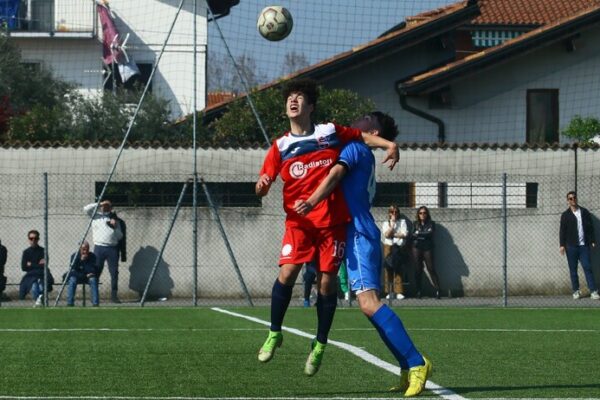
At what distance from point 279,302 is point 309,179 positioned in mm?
825

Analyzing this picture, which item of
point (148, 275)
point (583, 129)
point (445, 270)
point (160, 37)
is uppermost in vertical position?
point (160, 37)

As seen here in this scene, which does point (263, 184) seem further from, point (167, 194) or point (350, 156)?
point (167, 194)

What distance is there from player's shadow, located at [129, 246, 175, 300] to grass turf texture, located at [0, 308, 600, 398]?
666 cm

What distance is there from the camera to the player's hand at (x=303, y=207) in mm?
7395

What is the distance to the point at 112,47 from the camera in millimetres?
40219

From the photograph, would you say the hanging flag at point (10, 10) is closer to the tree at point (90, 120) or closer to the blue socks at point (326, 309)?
the tree at point (90, 120)

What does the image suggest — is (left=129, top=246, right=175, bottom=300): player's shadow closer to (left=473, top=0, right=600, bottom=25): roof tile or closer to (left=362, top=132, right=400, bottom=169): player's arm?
(left=362, top=132, right=400, bottom=169): player's arm

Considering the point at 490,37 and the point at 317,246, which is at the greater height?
the point at 490,37

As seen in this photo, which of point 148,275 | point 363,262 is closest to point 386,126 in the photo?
point 363,262

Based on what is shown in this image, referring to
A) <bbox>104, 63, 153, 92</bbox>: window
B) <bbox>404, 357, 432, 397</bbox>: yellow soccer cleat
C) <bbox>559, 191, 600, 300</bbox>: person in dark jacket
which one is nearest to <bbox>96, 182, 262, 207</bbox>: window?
<bbox>559, 191, 600, 300</bbox>: person in dark jacket

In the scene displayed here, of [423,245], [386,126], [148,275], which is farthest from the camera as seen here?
[148,275]

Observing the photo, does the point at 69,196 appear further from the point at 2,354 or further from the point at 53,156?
the point at 2,354

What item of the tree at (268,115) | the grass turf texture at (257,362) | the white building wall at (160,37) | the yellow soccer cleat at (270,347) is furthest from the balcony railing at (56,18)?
the yellow soccer cleat at (270,347)

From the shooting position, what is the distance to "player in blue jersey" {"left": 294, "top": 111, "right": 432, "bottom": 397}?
7.45 m
